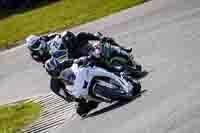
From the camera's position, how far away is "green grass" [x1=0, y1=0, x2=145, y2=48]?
3328 centimetres

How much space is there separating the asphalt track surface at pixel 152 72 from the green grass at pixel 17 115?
106cm

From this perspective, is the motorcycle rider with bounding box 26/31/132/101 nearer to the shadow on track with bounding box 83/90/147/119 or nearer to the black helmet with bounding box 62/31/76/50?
the black helmet with bounding box 62/31/76/50

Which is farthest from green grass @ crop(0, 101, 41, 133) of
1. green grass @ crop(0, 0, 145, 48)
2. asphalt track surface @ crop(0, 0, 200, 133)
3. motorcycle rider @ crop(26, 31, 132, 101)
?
green grass @ crop(0, 0, 145, 48)

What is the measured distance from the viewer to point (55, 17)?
1410 inches

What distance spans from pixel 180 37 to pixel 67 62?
543cm

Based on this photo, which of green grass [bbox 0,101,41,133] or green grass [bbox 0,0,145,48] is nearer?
green grass [bbox 0,101,41,133]

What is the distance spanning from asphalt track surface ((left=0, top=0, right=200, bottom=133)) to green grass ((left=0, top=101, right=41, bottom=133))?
3.49 ft

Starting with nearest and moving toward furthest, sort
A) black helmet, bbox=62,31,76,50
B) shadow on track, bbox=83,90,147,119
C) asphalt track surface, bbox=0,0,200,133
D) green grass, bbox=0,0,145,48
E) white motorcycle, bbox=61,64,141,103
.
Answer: asphalt track surface, bbox=0,0,200,133
shadow on track, bbox=83,90,147,119
white motorcycle, bbox=61,64,141,103
black helmet, bbox=62,31,76,50
green grass, bbox=0,0,145,48

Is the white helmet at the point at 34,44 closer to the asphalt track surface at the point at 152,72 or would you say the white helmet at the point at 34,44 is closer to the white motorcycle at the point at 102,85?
the asphalt track surface at the point at 152,72

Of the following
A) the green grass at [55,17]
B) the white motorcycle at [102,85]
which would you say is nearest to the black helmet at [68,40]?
the white motorcycle at [102,85]

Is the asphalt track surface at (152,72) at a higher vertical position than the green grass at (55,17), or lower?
higher

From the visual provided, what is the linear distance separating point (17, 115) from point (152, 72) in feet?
15.2

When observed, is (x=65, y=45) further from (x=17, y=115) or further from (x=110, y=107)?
(x=110, y=107)

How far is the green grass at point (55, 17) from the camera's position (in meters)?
33.3
